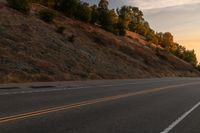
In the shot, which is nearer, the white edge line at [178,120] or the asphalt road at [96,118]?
the asphalt road at [96,118]

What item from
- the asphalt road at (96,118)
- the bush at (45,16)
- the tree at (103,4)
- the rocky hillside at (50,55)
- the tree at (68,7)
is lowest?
the rocky hillside at (50,55)

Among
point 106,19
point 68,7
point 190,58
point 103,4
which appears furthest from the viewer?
point 190,58

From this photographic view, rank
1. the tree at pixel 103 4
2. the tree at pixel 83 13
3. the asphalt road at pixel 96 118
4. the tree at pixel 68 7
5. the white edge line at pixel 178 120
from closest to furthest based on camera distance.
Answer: the asphalt road at pixel 96 118, the white edge line at pixel 178 120, the tree at pixel 68 7, the tree at pixel 83 13, the tree at pixel 103 4

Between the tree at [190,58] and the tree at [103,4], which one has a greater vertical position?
the tree at [103,4]

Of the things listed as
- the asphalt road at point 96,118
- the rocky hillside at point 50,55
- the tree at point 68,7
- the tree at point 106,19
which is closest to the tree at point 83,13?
the tree at point 68,7

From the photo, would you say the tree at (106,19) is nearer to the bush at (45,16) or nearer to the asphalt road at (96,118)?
the bush at (45,16)

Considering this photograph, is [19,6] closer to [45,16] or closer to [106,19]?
[45,16]

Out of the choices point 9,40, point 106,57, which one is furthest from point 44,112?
point 106,57

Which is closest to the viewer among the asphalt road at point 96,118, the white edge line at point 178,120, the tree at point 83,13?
the asphalt road at point 96,118

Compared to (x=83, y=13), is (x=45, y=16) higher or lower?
lower

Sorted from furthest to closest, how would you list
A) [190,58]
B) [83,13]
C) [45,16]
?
1. [190,58]
2. [83,13]
3. [45,16]

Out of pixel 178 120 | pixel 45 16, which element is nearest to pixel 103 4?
pixel 45 16

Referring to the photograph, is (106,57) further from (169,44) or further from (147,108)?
(169,44)

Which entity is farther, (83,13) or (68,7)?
Result: (83,13)
